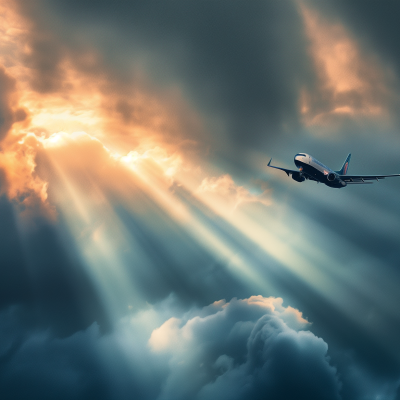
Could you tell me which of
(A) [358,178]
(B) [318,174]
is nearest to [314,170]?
(B) [318,174]

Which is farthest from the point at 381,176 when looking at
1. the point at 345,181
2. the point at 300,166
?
the point at 300,166

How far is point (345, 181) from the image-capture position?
188875 millimetres

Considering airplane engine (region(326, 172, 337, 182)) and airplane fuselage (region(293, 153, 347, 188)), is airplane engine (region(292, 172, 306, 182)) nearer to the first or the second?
airplane fuselage (region(293, 153, 347, 188))

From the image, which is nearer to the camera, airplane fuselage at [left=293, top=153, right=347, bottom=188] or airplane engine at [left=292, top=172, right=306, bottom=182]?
airplane fuselage at [left=293, top=153, right=347, bottom=188]

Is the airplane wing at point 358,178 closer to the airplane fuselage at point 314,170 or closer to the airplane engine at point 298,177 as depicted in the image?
the airplane fuselage at point 314,170

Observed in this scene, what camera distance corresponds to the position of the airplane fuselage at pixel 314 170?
17888cm

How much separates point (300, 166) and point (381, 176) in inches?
1626

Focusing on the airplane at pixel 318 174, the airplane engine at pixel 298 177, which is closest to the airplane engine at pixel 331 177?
the airplane at pixel 318 174

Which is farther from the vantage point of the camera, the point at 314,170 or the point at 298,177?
the point at 298,177

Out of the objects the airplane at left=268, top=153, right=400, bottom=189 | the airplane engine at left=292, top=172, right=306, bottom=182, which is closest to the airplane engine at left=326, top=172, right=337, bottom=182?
A: the airplane at left=268, top=153, right=400, bottom=189

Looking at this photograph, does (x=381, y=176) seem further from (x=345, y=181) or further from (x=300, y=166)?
(x=300, y=166)

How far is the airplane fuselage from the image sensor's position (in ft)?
587

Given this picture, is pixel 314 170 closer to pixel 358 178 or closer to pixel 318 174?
pixel 318 174

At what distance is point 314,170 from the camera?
594 feet
